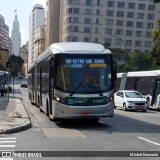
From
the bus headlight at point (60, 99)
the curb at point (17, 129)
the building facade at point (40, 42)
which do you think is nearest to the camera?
the curb at point (17, 129)

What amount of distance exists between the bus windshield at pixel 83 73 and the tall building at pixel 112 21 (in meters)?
114

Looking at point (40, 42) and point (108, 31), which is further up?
point (108, 31)

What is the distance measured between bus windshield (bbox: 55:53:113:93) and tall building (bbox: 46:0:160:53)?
114m

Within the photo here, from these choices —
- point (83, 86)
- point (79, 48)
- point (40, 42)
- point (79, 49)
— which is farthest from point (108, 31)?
point (83, 86)

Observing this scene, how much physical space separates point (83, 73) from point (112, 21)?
119 metres

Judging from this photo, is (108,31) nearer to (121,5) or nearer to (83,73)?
(121,5)

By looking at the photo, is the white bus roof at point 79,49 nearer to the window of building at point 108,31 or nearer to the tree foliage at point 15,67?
the tree foliage at point 15,67

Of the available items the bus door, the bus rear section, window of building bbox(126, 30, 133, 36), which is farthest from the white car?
window of building bbox(126, 30, 133, 36)

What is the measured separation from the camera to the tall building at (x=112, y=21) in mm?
132625

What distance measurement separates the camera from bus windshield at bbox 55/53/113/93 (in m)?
17.4

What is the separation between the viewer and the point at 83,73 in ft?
57.4

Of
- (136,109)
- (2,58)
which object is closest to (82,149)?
(136,109)

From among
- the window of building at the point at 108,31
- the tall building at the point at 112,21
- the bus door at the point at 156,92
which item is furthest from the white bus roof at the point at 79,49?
the window of building at the point at 108,31

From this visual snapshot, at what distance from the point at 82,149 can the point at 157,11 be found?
127m
